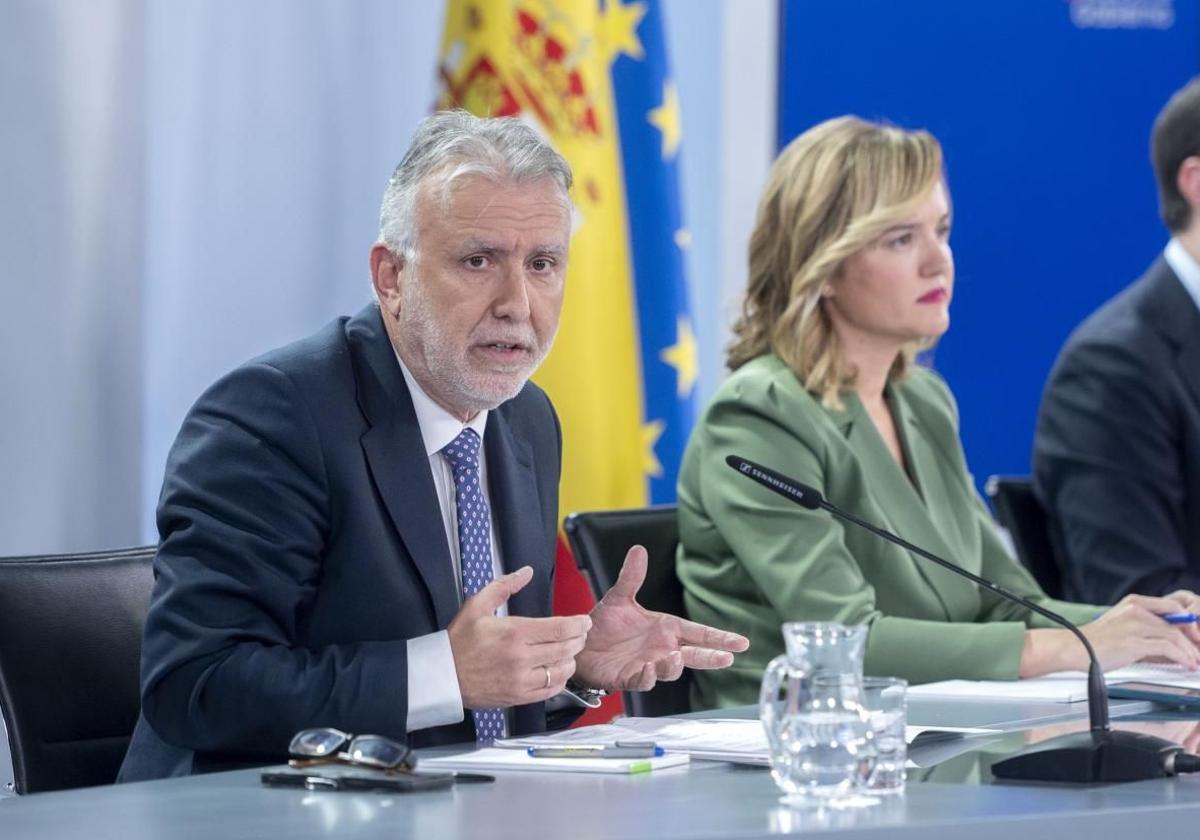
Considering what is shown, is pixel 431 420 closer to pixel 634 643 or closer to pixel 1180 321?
pixel 634 643

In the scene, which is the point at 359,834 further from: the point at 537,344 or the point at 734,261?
the point at 734,261

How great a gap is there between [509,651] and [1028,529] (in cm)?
188

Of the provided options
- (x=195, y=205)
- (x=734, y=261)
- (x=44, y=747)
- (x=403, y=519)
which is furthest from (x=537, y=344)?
(x=734, y=261)

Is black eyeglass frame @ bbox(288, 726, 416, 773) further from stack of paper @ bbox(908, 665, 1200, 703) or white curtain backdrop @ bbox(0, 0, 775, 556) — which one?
white curtain backdrop @ bbox(0, 0, 775, 556)

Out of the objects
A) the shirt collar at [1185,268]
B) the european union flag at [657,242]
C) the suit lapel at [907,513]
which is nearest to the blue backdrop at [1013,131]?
the european union flag at [657,242]

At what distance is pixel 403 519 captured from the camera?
7.20ft

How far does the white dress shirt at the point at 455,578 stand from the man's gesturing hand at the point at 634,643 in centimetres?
19

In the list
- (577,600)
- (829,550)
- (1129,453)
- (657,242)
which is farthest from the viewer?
(657,242)

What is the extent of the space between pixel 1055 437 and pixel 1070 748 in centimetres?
202

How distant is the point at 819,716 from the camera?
1.58 m

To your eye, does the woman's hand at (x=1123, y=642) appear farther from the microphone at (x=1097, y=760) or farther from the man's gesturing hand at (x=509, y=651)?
the man's gesturing hand at (x=509, y=651)

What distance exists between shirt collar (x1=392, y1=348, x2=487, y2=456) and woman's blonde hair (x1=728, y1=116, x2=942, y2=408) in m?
0.90

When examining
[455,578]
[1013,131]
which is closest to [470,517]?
[455,578]

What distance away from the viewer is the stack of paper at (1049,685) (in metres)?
2.41
